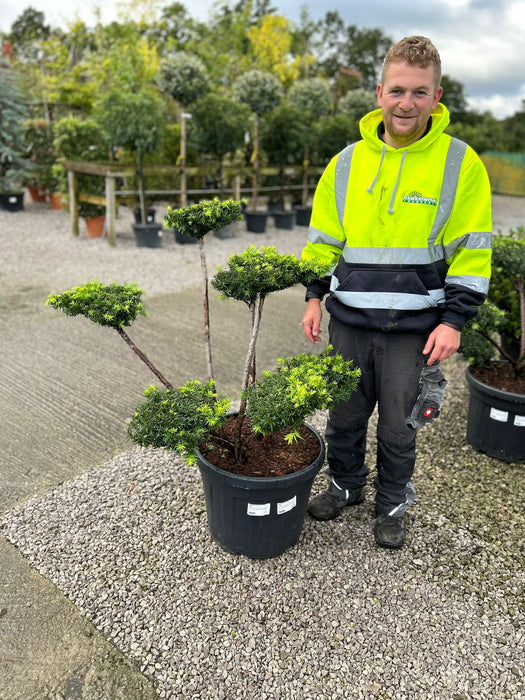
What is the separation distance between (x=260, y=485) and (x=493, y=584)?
3.42 feet

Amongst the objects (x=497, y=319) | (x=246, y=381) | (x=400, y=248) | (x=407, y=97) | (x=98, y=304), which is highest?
(x=407, y=97)

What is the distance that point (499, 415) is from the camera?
3.05 metres

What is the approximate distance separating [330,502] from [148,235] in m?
6.20

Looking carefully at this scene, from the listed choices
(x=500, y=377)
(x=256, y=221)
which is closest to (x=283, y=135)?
(x=256, y=221)

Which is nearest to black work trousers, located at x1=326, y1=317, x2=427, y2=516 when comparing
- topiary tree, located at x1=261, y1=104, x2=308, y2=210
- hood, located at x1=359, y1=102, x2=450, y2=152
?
hood, located at x1=359, y1=102, x2=450, y2=152

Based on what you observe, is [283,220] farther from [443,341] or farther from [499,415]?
[443,341]

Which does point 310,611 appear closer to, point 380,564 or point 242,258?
point 380,564

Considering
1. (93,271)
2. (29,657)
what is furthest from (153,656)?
(93,271)

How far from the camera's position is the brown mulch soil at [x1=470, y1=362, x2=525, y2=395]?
10.3 ft

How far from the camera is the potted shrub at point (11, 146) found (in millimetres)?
10344

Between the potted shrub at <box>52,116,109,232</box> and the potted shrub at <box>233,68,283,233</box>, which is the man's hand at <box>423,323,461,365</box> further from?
the potted shrub at <box>233,68,283,233</box>

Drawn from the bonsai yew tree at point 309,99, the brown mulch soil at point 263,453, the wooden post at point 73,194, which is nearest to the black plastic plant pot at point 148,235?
the wooden post at point 73,194

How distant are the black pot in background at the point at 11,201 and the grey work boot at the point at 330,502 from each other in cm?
972

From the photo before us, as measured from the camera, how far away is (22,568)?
2252 millimetres
